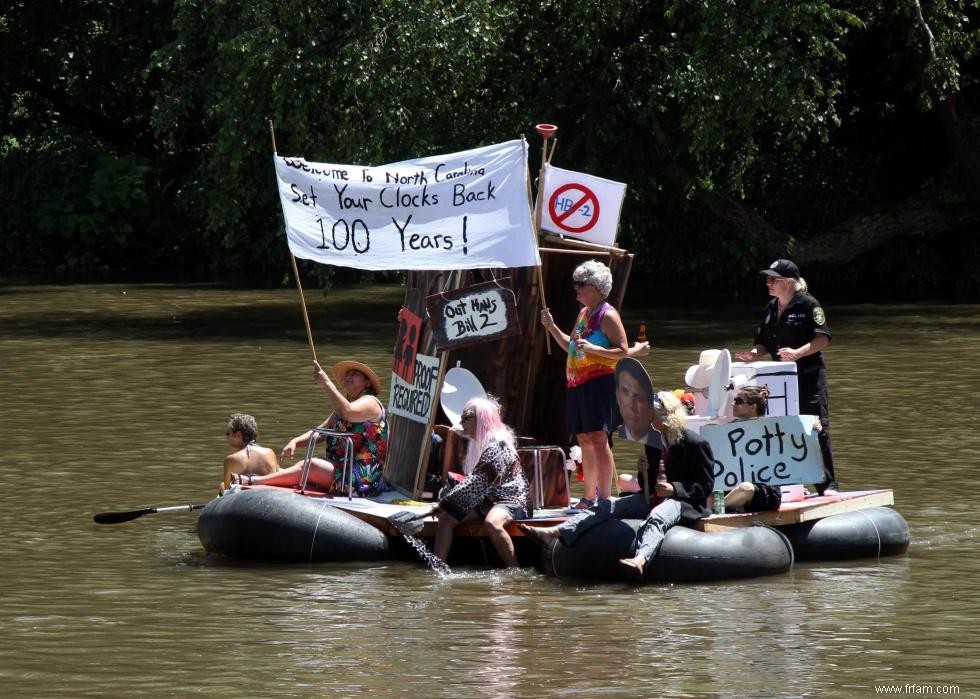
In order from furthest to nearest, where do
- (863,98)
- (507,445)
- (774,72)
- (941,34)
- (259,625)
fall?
(863,98)
(941,34)
(774,72)
(507,445)
(259,625)

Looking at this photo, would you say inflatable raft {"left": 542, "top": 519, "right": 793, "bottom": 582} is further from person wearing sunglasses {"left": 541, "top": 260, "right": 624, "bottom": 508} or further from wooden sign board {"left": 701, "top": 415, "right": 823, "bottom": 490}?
person wearing sunglasses {"left": 541, "top": 260, "right": 624, "bottom": 508}

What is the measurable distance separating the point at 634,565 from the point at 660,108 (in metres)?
17.2

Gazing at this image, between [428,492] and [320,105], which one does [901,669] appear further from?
[320,105]

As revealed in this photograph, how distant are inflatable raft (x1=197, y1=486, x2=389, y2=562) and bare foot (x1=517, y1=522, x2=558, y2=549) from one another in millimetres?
876

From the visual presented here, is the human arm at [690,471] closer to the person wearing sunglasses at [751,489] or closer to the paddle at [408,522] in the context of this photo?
the person wearing sunglasses at [751,489]

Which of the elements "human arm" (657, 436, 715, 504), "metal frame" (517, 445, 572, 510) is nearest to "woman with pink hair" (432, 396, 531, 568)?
"metal frame" (517, 445, 572, 510)

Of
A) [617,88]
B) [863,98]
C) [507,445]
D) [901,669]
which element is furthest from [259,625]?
[863,98]

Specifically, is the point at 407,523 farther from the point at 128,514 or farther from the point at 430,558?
the point at 128,514

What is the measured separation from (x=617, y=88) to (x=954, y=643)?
19533 mm

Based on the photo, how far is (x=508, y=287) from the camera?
11.4 meters

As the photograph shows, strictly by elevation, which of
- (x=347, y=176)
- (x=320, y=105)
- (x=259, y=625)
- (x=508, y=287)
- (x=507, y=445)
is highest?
(x=320, y=105)

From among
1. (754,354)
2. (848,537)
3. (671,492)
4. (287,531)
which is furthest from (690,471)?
(287,531)

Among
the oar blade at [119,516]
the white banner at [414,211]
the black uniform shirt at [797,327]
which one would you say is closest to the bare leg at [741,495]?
the black uniform shirt at [797,327]

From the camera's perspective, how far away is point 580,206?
11492 mm
